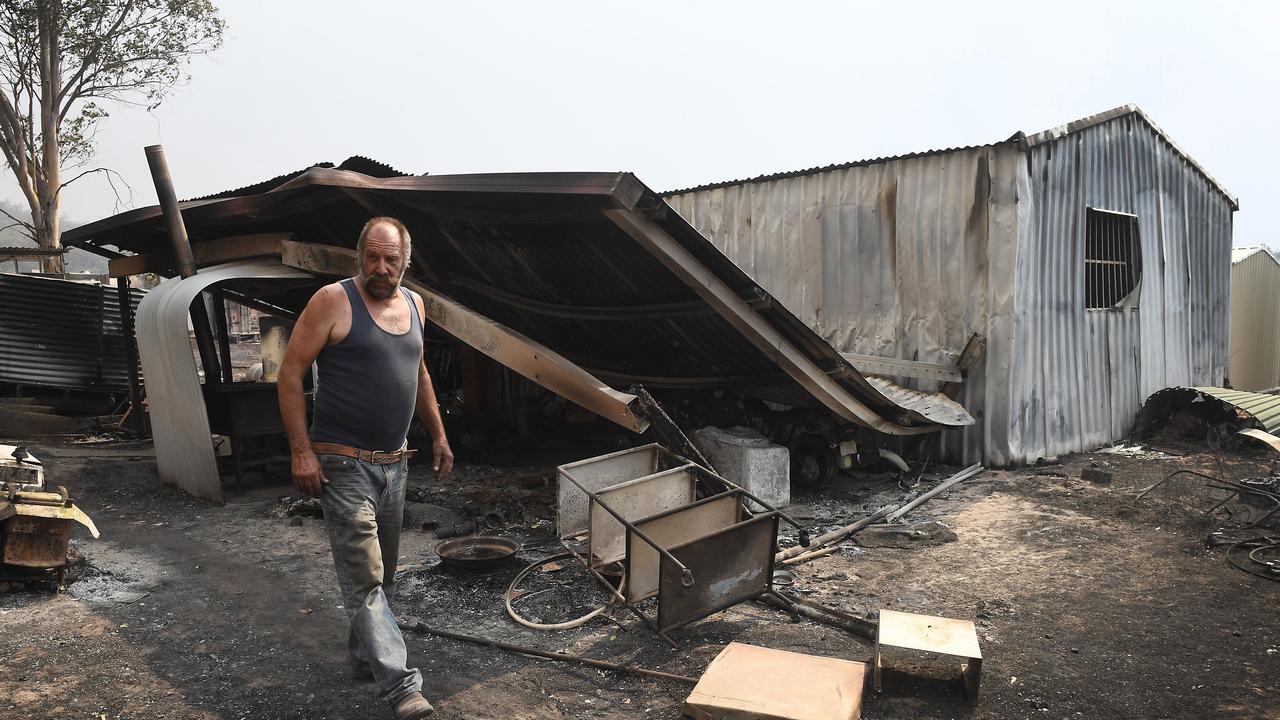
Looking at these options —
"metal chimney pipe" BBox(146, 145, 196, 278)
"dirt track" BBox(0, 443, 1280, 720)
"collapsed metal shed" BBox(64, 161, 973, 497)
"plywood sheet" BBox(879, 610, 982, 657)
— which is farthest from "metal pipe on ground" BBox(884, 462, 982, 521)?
"metal chimney pipe" BBox(146, 145, 196, 278)

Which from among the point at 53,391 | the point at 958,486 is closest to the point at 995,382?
the point at 958,486

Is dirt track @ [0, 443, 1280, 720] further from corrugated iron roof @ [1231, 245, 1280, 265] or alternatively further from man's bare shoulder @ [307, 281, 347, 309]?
corrugated iron roof @ [1231, 245, 1280, 265]

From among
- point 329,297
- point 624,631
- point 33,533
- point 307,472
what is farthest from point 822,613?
point 33,533

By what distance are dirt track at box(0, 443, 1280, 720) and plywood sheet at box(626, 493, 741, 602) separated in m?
0.31

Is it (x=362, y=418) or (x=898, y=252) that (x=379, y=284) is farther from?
(x=898, y=252)

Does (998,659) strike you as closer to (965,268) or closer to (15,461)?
(965,268)

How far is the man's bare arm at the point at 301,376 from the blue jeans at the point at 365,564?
92 millimetres

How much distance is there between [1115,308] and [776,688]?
28.6 ft

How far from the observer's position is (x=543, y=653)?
396cm

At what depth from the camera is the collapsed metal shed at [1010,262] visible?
8164mm

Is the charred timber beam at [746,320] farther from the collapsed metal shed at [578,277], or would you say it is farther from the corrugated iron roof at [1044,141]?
the corrugated iron roof at [1044,141]

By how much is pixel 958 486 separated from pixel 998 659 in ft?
13.0

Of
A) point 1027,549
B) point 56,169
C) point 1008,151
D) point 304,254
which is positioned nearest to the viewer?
point 1027,549

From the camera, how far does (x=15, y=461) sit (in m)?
5.38
